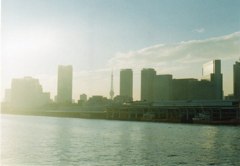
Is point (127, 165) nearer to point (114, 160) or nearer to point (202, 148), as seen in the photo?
point (114, 160)

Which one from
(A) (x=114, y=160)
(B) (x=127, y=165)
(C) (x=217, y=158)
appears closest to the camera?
→ (B) (x=127, y=165)

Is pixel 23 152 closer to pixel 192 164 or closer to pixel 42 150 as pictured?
pixel 42 150

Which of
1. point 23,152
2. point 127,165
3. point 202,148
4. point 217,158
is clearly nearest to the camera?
point 127,165

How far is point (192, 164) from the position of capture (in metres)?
60.2

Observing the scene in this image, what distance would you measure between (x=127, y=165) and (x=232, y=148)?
32279mm

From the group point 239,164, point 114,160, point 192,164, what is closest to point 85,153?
point 114,160

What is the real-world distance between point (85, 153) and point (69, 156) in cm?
451

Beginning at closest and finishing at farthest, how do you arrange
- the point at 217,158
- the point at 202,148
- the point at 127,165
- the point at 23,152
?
the point at 127,165, the point at 217,158, the point at 23,152, the point at 202,148

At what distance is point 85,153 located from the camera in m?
70.6

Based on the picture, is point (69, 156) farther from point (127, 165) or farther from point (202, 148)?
point (202, 148)

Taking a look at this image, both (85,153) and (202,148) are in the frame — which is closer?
(85,153)

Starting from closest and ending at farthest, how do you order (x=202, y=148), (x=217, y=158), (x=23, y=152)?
1. (x=217, y=158)
2. (x=23, y=152)
3. (x=202, y=148)

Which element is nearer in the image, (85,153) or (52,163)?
(52,163)

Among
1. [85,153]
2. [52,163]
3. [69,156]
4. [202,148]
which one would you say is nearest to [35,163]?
[52,163]
